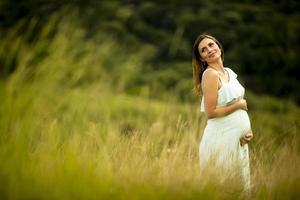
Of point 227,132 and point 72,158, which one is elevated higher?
point 72,158

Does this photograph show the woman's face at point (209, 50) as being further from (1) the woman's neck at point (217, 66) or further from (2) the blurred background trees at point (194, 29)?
(2) the blurred background trees at point (194, 29)

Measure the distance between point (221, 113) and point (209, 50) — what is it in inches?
22.5

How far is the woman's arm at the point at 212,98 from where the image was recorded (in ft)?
14.4

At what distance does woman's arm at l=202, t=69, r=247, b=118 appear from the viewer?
4387 millimetres

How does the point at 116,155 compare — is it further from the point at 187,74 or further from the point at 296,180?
the point at 187,74

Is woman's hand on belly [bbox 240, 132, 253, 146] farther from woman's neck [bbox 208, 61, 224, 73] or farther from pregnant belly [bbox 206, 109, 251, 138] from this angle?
woman's neck [bbox 208, 61, 224, 73]

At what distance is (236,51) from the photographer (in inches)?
697

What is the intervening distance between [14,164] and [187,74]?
13516mm

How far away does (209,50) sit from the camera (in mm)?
4668

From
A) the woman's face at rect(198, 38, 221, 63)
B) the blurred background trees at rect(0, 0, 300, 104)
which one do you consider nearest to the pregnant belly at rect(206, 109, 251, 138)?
the woman's face at rect(198, 38, 221, 63)

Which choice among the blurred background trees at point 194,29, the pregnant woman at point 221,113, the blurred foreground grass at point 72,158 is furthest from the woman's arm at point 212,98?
the blurred background trees at point 194,29

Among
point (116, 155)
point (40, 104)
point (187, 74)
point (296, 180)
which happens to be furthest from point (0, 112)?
point (187, 74)

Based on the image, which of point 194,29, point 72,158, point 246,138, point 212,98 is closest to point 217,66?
point 212,98

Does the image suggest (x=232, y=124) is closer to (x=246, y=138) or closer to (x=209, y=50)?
(x=246, y=138)
